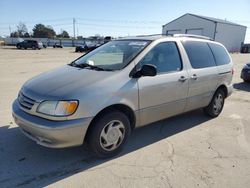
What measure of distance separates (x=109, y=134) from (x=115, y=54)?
1533mm

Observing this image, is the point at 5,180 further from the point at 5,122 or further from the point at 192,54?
the point at 192,54

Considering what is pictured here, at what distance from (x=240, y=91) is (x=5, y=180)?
810 centimetres

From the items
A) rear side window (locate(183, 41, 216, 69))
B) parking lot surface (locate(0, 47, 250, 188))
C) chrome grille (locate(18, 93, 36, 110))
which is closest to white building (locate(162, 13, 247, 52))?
rear side window (locate(183, 41, 216, 69))

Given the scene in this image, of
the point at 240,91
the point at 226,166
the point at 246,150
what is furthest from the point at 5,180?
the point at 240,91

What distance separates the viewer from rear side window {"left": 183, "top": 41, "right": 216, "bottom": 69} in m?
4.34

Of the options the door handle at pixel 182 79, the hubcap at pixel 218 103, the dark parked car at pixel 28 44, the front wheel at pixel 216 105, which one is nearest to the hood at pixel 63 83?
the door handle at pixel 182 79

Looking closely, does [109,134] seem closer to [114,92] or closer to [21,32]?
[114,92]

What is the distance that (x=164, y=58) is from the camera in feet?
12.8

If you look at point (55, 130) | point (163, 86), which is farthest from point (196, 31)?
point (55, 130)

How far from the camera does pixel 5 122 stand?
448 cm

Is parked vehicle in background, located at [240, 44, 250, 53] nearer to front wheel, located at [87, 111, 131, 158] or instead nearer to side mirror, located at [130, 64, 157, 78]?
side mirror, located at [130, 64, 157, 78]

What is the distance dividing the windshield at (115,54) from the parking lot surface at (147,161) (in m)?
1.37

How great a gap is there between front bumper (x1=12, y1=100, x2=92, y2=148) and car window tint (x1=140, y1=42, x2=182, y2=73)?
140cm

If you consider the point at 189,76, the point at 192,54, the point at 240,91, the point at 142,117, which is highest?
the point at 192,54
